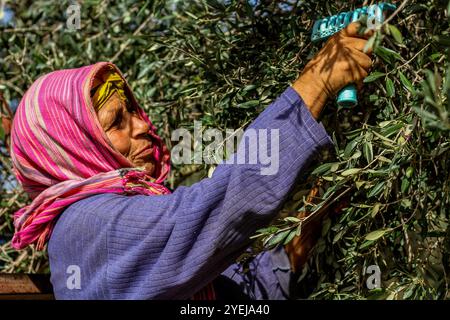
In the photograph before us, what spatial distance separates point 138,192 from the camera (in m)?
2.26

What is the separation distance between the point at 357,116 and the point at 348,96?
0.40 meters

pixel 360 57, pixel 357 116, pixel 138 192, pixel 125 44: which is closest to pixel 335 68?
pixel 360 57

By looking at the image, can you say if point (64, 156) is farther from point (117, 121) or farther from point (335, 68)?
point (335, 68)

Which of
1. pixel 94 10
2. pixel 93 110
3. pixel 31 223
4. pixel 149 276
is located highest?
pixel 94 10

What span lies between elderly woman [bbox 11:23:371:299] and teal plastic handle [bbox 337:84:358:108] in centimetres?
Answer: 1

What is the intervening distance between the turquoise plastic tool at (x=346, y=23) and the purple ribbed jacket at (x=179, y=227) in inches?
3.4

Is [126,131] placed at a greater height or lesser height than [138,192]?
greater

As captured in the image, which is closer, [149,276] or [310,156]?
[310,156]

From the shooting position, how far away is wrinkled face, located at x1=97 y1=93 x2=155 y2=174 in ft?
7.71

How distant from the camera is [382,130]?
184 cm

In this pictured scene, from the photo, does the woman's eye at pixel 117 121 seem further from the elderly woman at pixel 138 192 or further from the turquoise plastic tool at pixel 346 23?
the turquoise plastic tool at pixel 346 23
